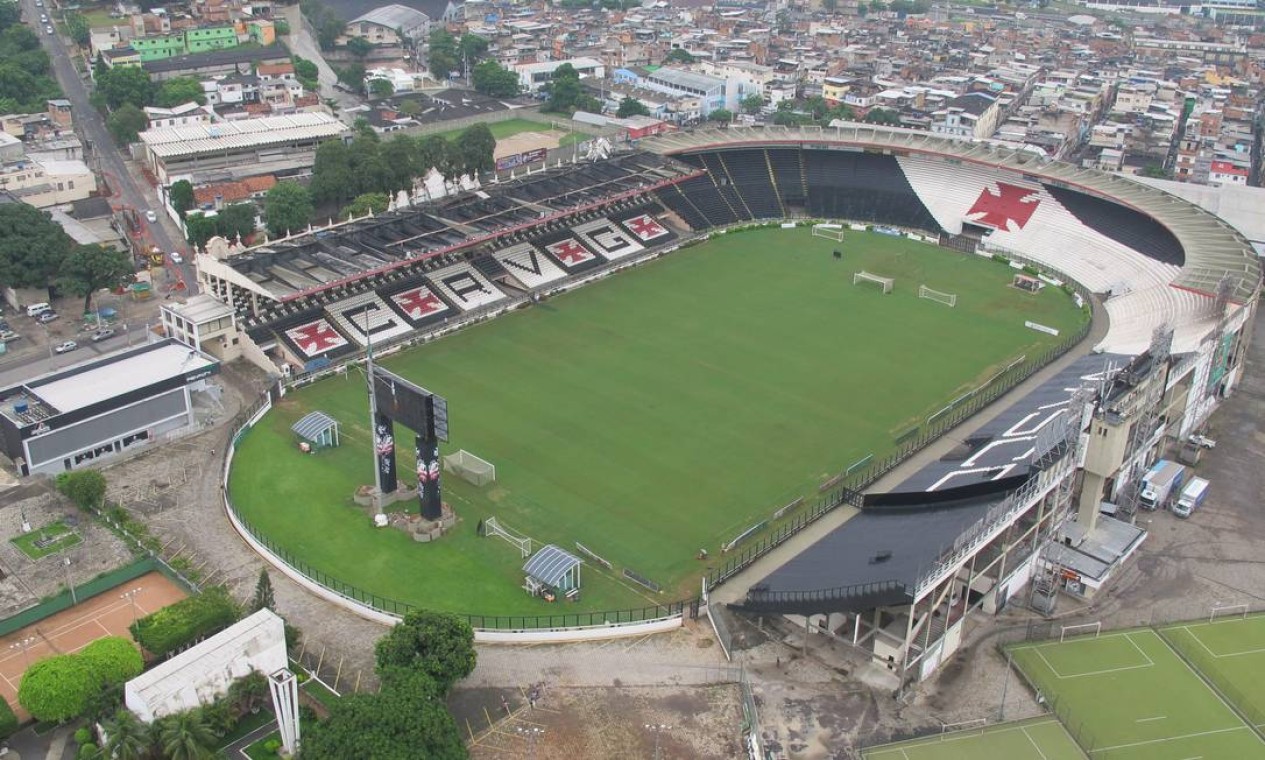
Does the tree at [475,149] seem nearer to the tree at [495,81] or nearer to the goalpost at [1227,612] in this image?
the tree at [495,81]

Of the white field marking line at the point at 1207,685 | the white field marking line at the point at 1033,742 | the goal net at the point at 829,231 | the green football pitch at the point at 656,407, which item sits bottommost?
the green football pitch at the point at 656,407

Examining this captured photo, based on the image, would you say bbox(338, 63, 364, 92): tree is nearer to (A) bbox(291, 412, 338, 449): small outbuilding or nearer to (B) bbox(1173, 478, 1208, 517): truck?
(A) bbox(291, 412, 338, 449): small outbuilding

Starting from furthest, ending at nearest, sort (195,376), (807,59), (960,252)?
(807,59), (960,252), (195,376)

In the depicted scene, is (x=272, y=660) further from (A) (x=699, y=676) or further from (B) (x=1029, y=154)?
(B) (x=1029, y=154)

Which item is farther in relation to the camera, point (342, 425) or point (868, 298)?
point (868, 298)

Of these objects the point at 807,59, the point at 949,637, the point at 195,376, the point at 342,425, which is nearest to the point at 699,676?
the point at 949,637

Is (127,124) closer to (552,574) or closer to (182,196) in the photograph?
(182,196)

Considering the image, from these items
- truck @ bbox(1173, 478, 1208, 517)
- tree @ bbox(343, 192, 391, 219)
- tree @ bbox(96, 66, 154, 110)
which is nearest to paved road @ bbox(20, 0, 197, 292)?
tree @ bbox(96, 66, 154, 110)

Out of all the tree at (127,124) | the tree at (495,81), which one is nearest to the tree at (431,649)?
the tree at (127,124)
